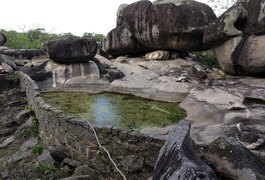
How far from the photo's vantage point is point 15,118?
10.5 metres

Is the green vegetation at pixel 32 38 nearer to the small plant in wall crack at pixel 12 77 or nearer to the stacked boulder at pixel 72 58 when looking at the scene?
the small plant in wall crack at pixel 12 77

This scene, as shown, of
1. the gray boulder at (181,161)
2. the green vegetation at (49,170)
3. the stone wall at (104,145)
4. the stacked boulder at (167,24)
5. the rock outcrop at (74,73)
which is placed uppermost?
the stacked boulder at (167,24)

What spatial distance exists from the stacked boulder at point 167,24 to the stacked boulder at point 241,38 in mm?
1021

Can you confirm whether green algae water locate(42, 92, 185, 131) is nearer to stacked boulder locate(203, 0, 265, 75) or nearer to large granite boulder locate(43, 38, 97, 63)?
large granite boulder locate(43, 38, 97, 63)

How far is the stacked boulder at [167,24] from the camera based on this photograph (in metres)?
12.4

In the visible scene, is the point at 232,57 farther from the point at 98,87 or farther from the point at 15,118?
the point at 15,118

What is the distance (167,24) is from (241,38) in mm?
3255

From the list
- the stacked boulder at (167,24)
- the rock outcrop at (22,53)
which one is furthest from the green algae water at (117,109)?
the rock outcrop at (22,53)

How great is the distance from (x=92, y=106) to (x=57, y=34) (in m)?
17.0

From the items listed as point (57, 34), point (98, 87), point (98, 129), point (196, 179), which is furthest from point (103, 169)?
point (57, 34)

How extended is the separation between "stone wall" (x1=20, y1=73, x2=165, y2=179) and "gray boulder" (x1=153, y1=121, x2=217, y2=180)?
6.13 ft

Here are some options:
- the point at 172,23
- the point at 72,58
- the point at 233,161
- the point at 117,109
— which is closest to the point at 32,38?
the point at 72,58

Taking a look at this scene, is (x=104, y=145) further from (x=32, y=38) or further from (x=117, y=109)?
(x=32, y=38)

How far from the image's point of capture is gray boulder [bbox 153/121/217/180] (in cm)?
348
